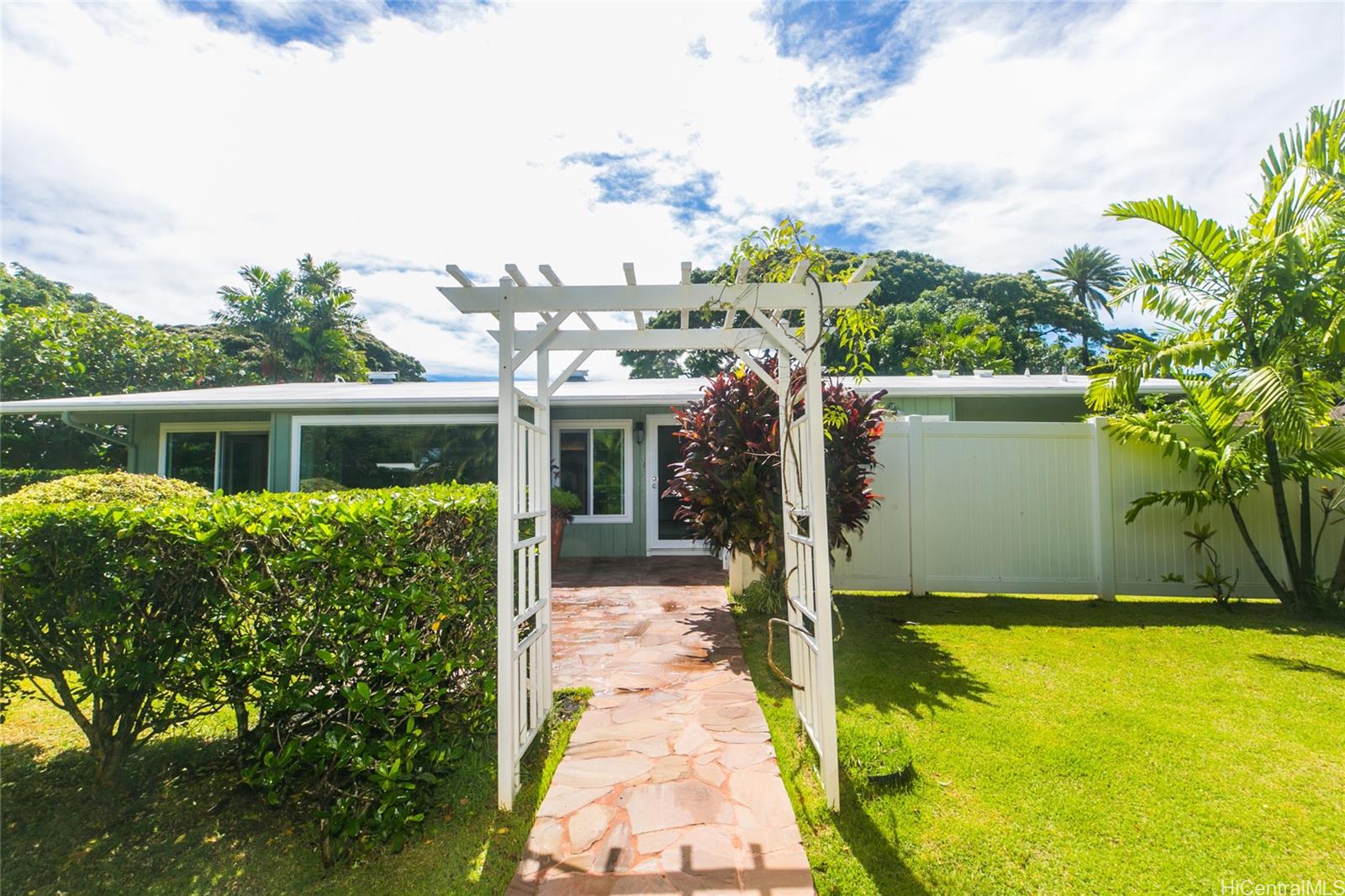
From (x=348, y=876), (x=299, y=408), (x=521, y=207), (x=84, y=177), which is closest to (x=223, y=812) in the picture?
(x=348, y=876)

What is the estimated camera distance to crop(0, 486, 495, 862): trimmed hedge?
238 centimetres

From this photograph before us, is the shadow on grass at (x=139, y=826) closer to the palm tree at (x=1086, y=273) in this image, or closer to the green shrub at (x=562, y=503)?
the green shrub at (x=562, y=503)

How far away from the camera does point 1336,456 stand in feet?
17.7

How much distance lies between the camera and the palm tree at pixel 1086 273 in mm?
27688

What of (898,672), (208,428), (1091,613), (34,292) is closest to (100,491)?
(898,672)

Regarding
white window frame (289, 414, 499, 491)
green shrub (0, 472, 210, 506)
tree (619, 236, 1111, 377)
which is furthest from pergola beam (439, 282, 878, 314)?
tree (619, 236, 1111, 377)

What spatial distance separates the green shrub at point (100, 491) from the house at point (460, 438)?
12.7ft

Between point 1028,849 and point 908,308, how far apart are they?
883 inches

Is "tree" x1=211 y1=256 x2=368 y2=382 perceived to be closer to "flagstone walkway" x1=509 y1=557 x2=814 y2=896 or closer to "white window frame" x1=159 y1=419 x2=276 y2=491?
"white window frame" x1=159 y1=419 x2=276 y2=491

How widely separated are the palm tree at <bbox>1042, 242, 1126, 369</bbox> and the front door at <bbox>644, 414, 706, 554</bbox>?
2640cm

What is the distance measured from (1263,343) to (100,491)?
9397 mm

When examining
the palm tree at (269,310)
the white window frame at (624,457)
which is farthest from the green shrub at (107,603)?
the palm tree at (269,310)

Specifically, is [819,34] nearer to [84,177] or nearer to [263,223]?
[84,177]

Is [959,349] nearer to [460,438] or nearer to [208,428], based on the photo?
[460,438]
